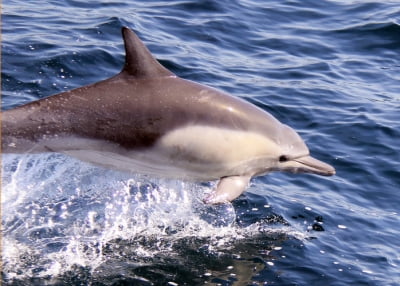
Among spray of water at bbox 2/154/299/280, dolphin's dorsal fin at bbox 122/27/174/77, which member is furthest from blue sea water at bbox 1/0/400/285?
dolphin's dorsal fin at bbox 122/27/174/77

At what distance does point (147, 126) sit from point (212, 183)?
8.72 ft

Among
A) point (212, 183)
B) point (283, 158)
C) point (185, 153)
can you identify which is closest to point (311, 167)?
point (283, 158)

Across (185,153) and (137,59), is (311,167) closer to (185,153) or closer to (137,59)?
(185,153)

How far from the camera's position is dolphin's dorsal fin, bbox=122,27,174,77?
294 inches

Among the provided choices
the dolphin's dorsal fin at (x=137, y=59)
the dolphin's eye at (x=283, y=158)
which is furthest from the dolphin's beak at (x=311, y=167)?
the dolphin's dorsal fin at (x=137, y=59)

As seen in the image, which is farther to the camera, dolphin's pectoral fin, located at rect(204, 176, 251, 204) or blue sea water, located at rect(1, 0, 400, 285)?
blue sea water, located at rect(1, 0, 400, 285)

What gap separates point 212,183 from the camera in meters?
10.0

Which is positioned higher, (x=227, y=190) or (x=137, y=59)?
(x=137, y=59)

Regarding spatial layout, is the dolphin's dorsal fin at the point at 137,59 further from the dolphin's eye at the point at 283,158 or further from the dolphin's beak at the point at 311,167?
the dolphin's beak at the point at 311,167

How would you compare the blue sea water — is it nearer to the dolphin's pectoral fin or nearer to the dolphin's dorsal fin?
the dolphin's pectoral fin

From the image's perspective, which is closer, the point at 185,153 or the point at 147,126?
the point at 147,126

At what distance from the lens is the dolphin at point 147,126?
7.36 meters

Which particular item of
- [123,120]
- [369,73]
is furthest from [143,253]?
[369,73]

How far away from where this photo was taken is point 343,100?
13.1 meters
